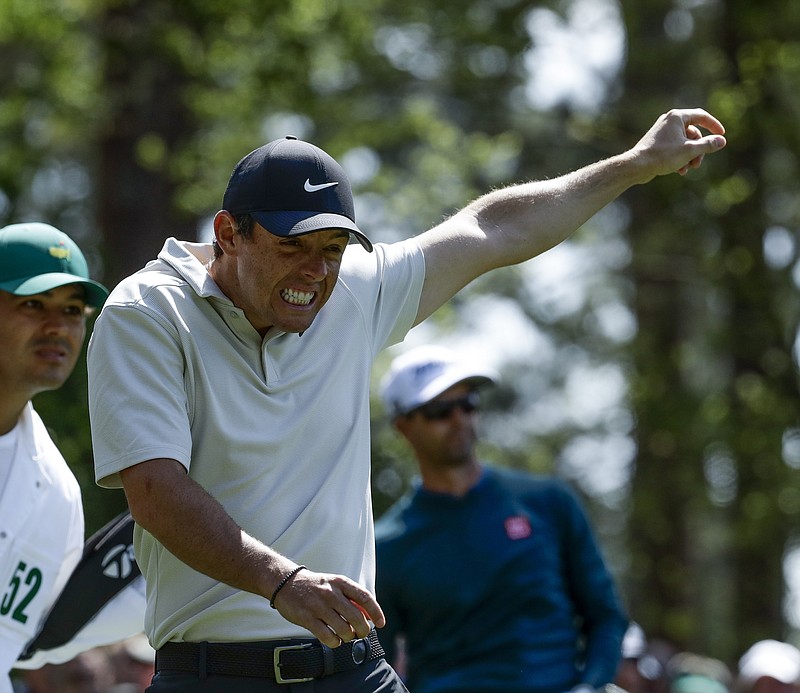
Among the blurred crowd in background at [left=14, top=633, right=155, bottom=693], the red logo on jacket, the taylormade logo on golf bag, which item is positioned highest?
the taylormade logo on golf bag

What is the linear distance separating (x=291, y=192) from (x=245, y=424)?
2.20 feet

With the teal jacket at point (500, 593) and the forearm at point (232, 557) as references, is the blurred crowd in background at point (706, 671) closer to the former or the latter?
the teal jacket at point (500, 593)

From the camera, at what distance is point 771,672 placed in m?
9.87

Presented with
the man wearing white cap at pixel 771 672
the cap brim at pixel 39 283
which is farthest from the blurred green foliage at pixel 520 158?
the cap brim at pixel 39 283

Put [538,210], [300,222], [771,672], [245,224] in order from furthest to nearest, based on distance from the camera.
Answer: [771,672]
[538,210]
[245,224]
[300,222]

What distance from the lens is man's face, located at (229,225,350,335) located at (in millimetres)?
4188

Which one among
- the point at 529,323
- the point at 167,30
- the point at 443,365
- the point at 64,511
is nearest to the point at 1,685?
the point at 64,511

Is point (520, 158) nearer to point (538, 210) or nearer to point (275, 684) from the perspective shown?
point (538, 210)

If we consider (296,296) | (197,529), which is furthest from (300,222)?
(197,529)

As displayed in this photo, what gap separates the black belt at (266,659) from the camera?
13.5 feet

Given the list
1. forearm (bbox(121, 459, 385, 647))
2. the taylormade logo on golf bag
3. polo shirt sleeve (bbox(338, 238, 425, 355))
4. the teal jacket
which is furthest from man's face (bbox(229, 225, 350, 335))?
the teal jacket

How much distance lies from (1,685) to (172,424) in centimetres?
198

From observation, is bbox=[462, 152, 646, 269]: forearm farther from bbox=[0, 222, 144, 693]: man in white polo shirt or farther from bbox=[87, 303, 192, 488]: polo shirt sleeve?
bbox=[0, 222, 144, 693]: man in white polo shirt

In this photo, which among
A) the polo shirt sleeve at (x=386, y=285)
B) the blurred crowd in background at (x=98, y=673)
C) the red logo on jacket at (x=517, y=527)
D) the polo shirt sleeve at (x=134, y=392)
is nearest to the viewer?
the polo shirt sleeve at (x=134, y=392)
